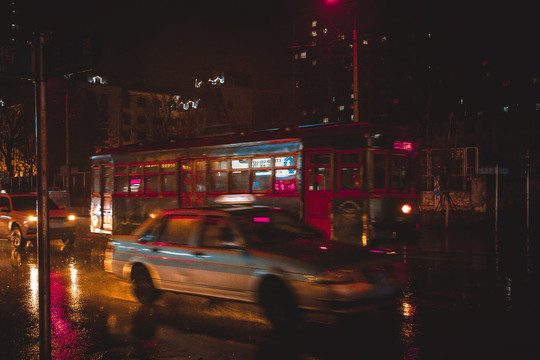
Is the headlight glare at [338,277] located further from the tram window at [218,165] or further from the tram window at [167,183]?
the tram window at [167,183]

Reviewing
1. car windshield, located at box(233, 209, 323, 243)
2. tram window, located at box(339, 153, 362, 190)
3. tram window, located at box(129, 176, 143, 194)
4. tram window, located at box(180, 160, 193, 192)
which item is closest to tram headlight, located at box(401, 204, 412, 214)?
tram window, located at box(339, 153, 362, 190)

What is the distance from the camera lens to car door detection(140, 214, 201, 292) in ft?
26.3

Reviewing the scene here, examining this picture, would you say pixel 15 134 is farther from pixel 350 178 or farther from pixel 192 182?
pixel 350 178

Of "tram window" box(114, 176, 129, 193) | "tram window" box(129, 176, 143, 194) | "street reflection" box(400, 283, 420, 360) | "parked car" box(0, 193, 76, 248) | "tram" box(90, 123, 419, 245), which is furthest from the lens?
"tram window" box(114, 176, 129, 193)

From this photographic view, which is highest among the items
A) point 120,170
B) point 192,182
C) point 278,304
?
point 120,170

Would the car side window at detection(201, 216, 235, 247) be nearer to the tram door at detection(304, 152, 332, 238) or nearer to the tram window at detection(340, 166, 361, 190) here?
the tram door at detection(304, 152, 332, 238)

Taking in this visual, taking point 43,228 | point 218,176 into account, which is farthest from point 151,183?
point 43,228

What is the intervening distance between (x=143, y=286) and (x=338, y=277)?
12.3 feet

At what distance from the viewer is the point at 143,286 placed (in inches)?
340

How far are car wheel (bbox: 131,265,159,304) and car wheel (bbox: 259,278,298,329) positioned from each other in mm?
2352

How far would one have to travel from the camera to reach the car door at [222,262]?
7.26 metres

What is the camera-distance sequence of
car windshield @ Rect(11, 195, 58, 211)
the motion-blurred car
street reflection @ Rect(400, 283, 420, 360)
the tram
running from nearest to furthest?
street reflection @ Rect(400, 283, 420, 360) → the motion-blurred car → the tram → car windshield @ Rect(11, 195, 58, 211)

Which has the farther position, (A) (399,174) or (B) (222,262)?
(A) (399,174)

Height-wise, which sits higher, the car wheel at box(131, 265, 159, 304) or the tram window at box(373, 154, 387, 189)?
the tram window at box(373, 154, 387, 189)
